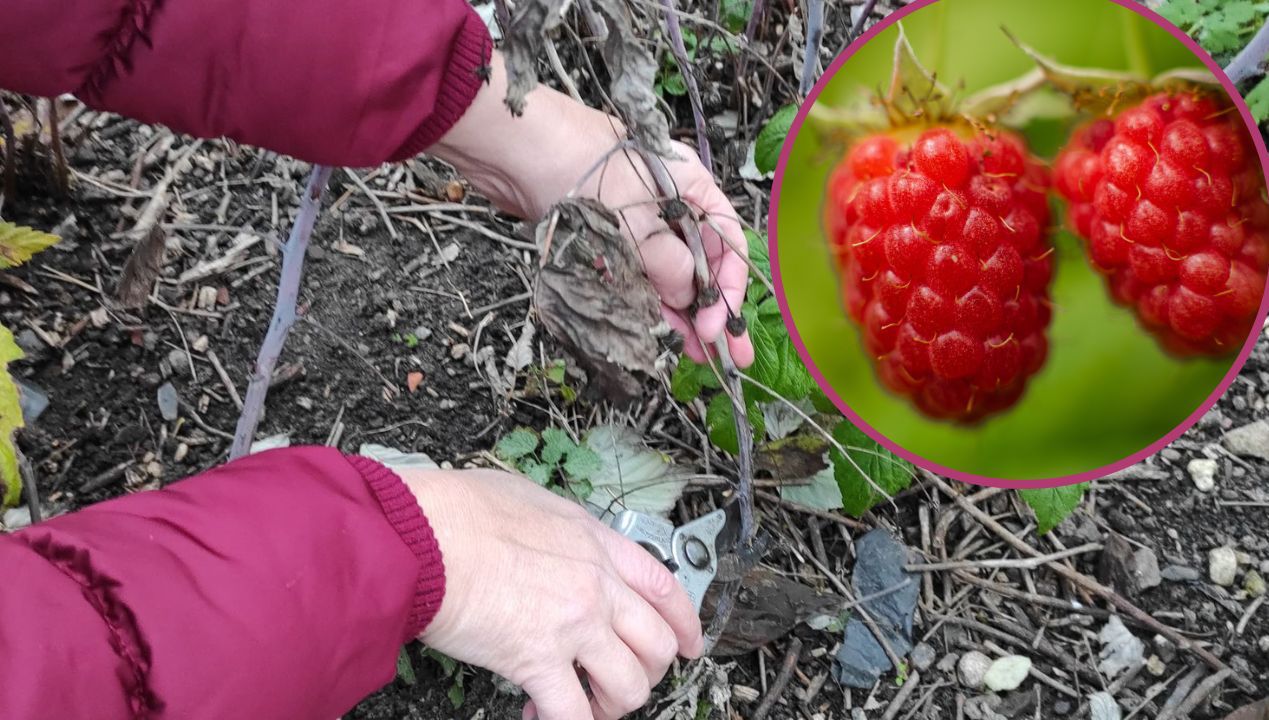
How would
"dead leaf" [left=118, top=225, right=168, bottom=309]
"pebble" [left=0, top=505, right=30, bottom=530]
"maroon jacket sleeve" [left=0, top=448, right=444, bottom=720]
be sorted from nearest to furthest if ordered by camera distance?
"maroon jacket sleeve" [left=0, top=448, right=444, bottom=720]
"dead leaf" [left=118, top=225, right=168, bottom=309]
"pebble" [left=0, top=505, right=30, bottom=530]

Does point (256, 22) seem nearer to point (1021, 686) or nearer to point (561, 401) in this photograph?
point (561, 401)

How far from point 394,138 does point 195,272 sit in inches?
28.3

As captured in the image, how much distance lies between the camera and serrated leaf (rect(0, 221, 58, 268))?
1245 mm

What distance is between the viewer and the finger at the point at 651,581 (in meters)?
1.15

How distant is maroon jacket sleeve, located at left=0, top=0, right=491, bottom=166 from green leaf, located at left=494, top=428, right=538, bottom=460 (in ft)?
1.73

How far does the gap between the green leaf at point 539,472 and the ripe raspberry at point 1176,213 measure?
37.8 inches

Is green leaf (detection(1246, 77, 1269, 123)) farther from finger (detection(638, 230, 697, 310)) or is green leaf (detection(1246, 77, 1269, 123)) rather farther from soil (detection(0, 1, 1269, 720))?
finger (detection(638, 230, 697, 310))

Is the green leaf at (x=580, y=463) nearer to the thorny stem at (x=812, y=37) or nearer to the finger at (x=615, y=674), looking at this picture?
the finger at (x=615, y=674)

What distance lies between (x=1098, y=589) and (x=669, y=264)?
927 millimetres

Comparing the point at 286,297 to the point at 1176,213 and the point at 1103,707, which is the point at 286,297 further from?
the point at 1103,707

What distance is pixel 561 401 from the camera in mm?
1645

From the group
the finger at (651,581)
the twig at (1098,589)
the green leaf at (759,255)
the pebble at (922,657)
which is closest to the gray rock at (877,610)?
the pebble at (922,657)

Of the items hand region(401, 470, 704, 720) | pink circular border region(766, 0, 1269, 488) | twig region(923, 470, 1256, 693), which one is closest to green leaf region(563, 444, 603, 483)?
hand region(401, 470, 704, 720)

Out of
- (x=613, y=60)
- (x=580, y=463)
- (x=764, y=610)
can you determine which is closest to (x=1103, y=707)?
(x=764, y=610)
